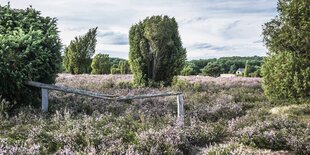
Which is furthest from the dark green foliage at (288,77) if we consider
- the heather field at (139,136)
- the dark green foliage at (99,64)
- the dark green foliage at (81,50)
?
the dark green foliage at (99,64)

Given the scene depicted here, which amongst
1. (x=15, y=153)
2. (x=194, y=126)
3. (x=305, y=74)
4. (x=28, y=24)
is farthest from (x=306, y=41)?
(x=15, y=153)

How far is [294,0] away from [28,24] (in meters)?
10.2

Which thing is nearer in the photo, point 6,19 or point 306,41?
point 6,19

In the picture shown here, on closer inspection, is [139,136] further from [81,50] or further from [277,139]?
[81,50]

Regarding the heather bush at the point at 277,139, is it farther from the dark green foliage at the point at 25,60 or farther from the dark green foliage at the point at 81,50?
the dark green foliage at the point at 81,50

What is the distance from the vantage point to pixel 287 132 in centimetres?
908

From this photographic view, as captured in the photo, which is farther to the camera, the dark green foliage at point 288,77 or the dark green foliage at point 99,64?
the dark green foliage at point 99,64

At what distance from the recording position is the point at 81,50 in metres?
42.2

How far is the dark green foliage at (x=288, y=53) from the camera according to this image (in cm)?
1534

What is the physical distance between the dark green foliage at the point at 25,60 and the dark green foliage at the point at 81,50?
1122 inches

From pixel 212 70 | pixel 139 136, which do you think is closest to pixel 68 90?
pixel 139 136

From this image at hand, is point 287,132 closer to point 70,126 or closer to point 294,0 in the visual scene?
point 70,126

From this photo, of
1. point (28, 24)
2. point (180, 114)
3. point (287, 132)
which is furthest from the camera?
point (28, 24)

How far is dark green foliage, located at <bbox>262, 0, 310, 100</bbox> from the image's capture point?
15344 mm
